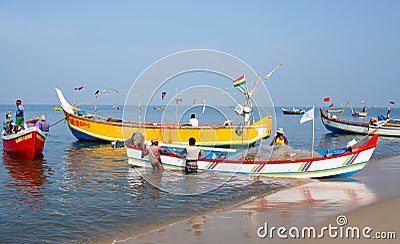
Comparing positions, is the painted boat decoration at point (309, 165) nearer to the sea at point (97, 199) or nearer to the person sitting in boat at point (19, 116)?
the sea at point (97, 199)

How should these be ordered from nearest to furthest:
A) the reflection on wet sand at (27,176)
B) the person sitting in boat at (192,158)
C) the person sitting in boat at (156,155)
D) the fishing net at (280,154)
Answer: the reflection on wet sand at (27,176), the fishing net at (280,154), the person sitting in boat at (192,158), the person sitting in boat at (156,155)

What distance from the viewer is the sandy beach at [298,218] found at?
6.88 m

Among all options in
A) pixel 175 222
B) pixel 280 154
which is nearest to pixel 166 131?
pixel 280 154

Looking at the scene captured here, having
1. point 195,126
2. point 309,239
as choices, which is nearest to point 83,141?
point 195,126

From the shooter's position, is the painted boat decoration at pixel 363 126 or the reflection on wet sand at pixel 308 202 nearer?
the reflection on wet sand at pixel 308 202

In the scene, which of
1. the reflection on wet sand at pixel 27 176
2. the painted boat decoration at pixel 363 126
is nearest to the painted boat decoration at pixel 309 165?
the reflection on wet sand at pixel 27 176

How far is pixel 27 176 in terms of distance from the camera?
1383cm

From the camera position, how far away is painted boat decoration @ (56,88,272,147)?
70.6ft

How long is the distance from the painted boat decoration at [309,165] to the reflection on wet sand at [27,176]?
486 cm

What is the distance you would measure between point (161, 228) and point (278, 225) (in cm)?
234

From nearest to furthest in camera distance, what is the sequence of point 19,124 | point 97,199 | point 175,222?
point 175,222 < point 97,199 < point 19,124

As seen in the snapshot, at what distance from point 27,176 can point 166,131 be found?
27.4 ft

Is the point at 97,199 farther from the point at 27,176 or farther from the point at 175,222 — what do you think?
the point at 27,176

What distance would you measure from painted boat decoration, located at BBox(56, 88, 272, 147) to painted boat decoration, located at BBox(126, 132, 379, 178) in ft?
26.8
